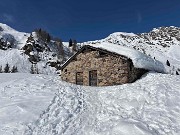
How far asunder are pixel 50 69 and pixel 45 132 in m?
62.9

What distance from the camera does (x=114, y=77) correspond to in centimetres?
2347

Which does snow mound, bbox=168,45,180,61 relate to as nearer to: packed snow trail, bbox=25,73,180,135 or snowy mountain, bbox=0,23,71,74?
snowy mountain, bbox=0,23,71,74

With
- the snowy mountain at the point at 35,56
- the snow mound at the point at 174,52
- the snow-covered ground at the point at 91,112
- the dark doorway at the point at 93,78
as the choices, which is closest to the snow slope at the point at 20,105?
the snow-covered ground at the point at 91,112

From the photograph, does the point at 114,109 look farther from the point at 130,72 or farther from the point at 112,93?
the point at 130,72

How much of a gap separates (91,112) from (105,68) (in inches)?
426

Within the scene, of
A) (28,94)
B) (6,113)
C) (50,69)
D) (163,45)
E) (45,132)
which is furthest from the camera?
(163,45)

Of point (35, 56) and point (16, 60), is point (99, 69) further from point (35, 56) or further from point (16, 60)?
point (35, 56)

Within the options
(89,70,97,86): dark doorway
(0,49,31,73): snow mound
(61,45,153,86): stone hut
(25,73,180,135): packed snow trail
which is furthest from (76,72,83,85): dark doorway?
(0,49,31,73): snow mound

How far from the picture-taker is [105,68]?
24.2 m

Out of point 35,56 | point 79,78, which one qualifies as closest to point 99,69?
point 79,78

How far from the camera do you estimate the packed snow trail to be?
35.0ft

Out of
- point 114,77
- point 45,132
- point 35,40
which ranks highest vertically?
point 35,40

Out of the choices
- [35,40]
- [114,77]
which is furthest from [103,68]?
[35,40]

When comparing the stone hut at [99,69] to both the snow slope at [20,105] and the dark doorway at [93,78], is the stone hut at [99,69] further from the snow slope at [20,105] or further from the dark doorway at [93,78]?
the snow slope at [20,105]
